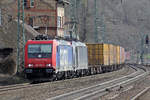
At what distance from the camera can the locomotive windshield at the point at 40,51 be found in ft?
82.0

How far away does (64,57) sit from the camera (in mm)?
27250

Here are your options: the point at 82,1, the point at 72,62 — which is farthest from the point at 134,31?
the point at 72,62

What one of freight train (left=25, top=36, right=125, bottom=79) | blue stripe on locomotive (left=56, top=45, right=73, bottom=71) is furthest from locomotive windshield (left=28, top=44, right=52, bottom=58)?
blue stripe on locomotive (left=56, top=45, right=73, bottom=71)

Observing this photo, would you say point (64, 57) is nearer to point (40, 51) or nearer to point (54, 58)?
point (54, 58)

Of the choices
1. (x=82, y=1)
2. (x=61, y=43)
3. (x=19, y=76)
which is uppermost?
(x=82, y=1)

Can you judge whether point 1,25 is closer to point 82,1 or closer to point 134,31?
point 82,1

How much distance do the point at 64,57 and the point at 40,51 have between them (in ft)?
8.23

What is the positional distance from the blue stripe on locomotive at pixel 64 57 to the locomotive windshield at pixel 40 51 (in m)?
0.79

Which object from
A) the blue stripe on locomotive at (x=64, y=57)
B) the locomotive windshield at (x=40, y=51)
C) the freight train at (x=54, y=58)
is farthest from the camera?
the blue stripe on locomotive at (x=64, y=57)

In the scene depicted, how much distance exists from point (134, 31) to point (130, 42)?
9.33 m

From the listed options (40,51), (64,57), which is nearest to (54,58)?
(40,51)

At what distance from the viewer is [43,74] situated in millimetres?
24594

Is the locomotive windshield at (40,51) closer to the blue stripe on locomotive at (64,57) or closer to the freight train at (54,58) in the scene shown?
the freight train at (54,58)

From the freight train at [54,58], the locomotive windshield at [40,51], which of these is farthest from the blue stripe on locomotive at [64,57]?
the locomotive windshield at [40,51]
